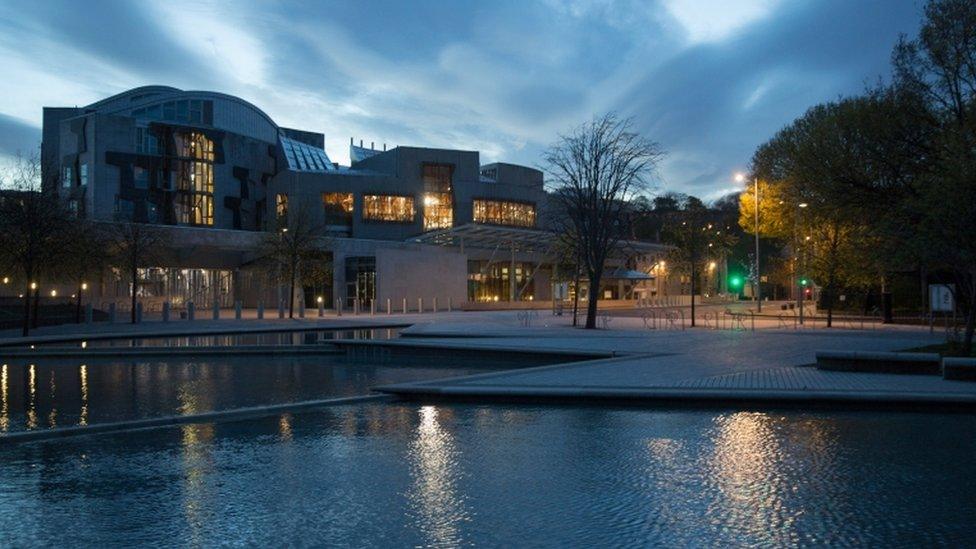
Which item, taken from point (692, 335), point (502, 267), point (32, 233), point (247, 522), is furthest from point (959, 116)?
point (502, 267)

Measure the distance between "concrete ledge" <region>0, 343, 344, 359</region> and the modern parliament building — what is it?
74.4 ft

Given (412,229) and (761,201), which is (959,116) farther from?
(412,229)

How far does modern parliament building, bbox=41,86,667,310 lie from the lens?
52.2 m

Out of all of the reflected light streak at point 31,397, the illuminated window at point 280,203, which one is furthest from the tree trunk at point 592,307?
the illuminated window at point 280,203

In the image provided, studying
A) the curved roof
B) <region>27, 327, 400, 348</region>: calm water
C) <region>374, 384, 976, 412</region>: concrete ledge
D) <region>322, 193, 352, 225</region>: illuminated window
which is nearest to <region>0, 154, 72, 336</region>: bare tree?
<region>27, 327, 400, 348</region>: calm water

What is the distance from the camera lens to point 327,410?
39.4ft

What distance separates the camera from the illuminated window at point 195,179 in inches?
2798

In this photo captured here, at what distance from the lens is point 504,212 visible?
246ft

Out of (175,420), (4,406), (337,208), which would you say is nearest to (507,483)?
(175,420)

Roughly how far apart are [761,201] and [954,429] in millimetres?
41036

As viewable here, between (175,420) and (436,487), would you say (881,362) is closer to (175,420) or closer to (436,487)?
(436,487)

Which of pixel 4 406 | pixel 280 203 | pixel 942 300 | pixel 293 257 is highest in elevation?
pixel 280 203

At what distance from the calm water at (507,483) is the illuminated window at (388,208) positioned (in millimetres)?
58500

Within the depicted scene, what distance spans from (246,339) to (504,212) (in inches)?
1946
